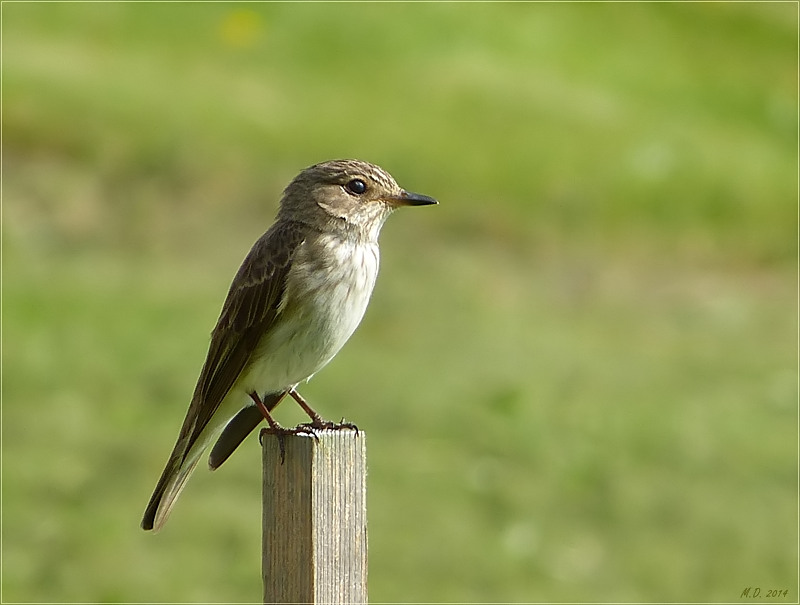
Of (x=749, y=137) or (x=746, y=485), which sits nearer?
(x=746, y=485)

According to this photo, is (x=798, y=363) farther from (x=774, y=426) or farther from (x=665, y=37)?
(x=665, y=37)

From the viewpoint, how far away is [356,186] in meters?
5.80

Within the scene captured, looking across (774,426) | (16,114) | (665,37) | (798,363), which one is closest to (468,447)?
(774,426)

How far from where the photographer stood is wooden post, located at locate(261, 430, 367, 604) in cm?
354

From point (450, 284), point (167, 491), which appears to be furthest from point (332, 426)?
point (450, 284)

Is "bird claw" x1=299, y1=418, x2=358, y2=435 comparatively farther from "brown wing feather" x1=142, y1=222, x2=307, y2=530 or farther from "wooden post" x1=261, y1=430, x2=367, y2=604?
"wooden post" x1=261, y1=430, x2=367, y2=604

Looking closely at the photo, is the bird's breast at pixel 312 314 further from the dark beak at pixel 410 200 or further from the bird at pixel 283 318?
the dark beak at pixel 410 200

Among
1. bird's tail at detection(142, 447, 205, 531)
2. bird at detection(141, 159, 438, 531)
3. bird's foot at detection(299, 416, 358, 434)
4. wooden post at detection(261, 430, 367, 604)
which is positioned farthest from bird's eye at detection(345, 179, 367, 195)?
wooden post at detection(261, 430, 367, 604)

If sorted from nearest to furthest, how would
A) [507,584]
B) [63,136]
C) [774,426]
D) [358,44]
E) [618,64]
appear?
[507,584] → [774,426] → [63,136] → [358,44] → [618,64]

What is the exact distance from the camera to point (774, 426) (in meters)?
12.3

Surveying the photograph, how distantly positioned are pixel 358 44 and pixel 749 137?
20.7ft

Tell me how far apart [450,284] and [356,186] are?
9.72m

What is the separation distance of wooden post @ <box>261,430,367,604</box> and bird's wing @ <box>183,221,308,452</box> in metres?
1.71

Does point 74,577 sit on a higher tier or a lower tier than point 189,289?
lower
